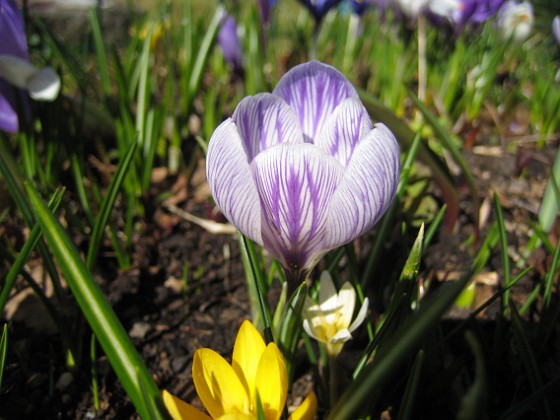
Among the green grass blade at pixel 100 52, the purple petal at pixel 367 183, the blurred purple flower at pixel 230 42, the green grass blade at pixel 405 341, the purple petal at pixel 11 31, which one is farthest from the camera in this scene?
the blurred purple flower at pixel 230 42

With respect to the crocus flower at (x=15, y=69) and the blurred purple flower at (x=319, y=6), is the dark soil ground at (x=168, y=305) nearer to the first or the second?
the crocus flower at (x=15, y=69)

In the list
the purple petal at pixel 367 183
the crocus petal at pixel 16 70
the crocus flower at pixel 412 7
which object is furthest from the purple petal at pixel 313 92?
the crocus flower at pixel 412 7

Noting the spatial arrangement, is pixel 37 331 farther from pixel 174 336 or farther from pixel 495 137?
pixel 495 137

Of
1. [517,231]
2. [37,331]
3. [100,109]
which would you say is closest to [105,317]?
[37,331]

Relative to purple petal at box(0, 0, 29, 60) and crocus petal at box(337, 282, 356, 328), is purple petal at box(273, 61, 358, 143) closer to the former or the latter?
crocus petal at box(337, 282, 356, 328)

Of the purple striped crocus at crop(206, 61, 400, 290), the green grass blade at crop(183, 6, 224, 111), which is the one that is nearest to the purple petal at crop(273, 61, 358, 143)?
the purple striped crocus at crop(206, 61, 400, 290)

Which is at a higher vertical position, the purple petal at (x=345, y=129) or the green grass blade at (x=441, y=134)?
the purple petal at (x=345, y=129)

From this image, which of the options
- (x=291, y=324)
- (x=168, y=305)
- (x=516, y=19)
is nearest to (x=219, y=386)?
(x=291, y=324)
